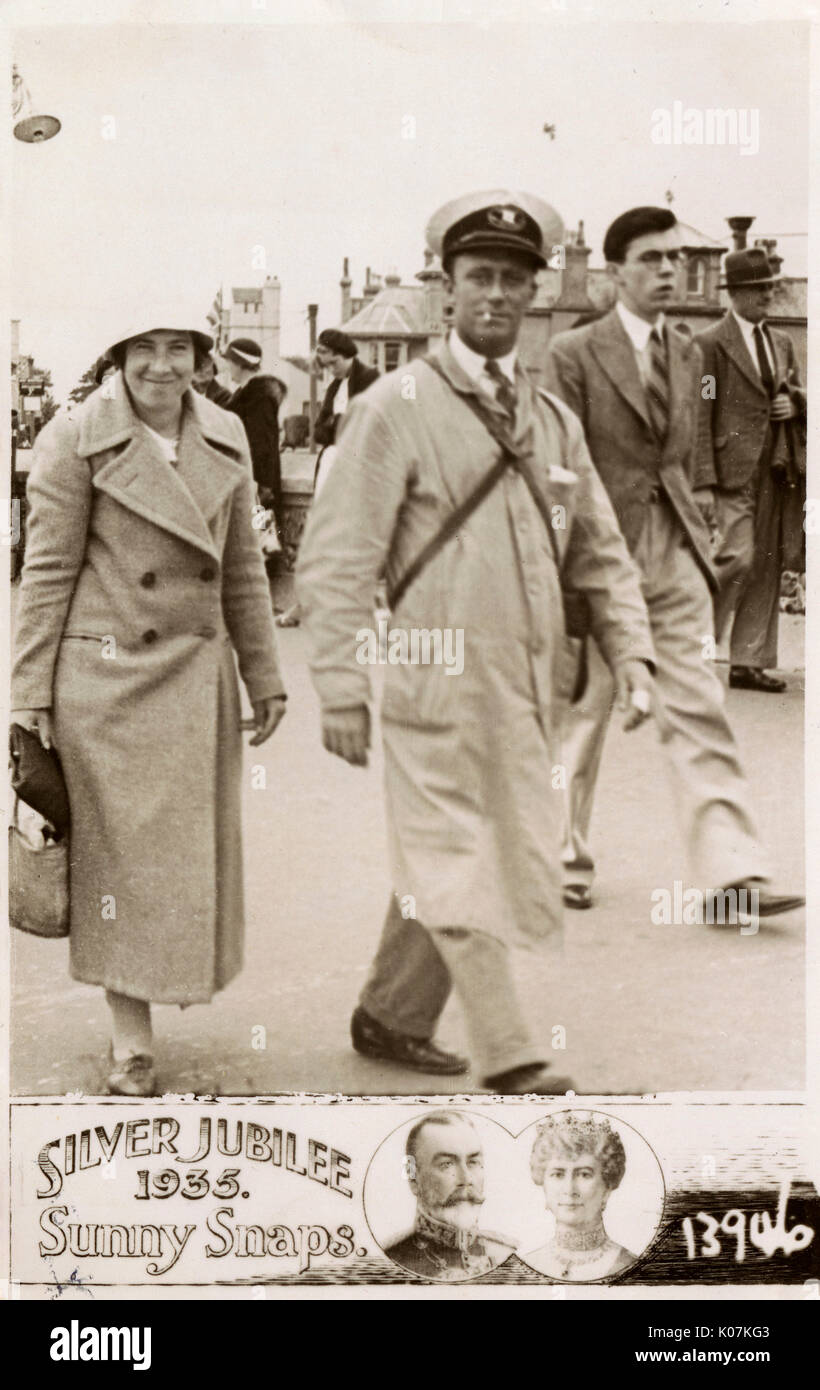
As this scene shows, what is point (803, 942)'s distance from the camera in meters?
5.92

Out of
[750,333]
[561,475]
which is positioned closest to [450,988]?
[561,475]

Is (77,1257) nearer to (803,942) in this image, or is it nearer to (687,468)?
(803,942)

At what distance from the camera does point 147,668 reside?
18.6 feet

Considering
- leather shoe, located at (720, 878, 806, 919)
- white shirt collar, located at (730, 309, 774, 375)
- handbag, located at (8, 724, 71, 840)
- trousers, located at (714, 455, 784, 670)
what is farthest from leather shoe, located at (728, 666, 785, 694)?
handbag, located at (8, 724, 71, 840)

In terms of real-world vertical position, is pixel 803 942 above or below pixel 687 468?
below

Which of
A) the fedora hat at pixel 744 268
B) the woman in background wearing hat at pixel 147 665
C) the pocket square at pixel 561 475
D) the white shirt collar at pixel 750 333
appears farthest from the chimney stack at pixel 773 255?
the woman in background wearing hat at pixel 147 665

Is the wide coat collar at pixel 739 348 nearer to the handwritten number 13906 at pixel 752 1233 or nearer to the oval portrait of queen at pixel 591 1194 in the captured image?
the oval portrait of queen at pixel 591 1194

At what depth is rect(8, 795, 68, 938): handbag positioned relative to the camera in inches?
229

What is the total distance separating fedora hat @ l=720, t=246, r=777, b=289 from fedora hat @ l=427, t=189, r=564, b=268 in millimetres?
559

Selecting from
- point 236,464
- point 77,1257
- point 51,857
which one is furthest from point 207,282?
point 77,1257

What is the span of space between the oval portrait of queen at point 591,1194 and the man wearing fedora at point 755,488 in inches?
59.1

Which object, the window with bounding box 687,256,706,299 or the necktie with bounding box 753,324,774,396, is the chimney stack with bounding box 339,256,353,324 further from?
the necktie with bounding box 753,324,774,396
